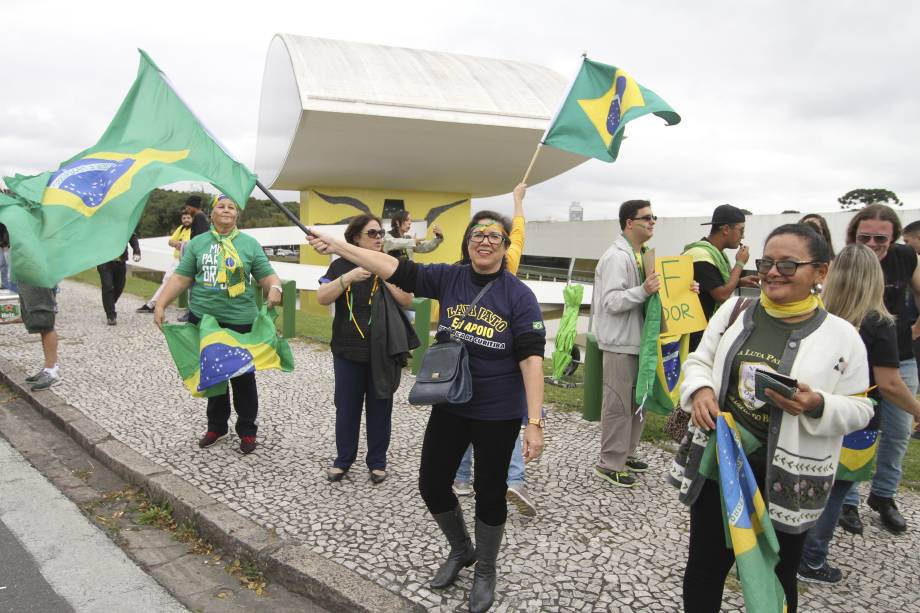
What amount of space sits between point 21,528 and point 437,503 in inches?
102

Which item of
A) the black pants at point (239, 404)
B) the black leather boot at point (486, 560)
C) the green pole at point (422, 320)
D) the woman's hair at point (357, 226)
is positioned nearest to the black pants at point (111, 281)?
the green pole at point (422, 320)


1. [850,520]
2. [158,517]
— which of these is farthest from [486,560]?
[850,520]

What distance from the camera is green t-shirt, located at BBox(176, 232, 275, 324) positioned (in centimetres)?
459

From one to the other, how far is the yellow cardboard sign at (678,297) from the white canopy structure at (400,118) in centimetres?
2020

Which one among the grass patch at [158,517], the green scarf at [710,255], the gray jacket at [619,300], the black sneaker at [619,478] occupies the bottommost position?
the grass patch at [158,517]

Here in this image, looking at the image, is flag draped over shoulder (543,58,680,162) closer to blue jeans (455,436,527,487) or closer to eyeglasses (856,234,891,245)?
eyeglasses (856,234,891,245)

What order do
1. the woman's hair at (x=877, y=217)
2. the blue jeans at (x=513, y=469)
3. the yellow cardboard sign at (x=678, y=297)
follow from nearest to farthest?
the woman's hair at (x=877, y=217)
the blue jeans at (x=513, y=469)
the yellow cardboard sign at (x=678, y=297)

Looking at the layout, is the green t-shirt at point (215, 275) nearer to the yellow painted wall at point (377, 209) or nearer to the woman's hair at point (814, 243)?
the woman's hair at point (814, 243)

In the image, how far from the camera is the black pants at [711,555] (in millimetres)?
2352

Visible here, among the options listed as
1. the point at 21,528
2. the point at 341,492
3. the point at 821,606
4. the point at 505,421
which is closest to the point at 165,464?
the point at 21,528

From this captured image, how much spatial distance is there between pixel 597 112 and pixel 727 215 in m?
1.23

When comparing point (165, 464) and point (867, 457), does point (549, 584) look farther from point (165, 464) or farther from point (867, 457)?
point (165, 464)

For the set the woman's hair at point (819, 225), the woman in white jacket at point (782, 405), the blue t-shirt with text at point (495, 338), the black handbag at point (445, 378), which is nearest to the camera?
the woman in white jacket at point (782, 405)

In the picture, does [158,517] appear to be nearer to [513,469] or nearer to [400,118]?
[513,469]
